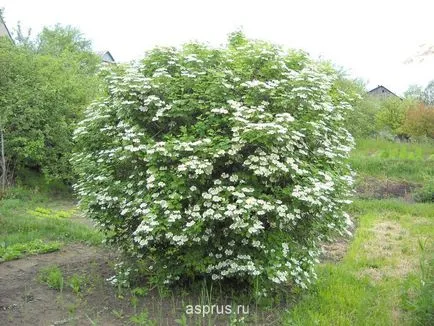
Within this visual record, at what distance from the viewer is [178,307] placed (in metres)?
4.31

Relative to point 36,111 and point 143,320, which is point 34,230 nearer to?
point 143,320

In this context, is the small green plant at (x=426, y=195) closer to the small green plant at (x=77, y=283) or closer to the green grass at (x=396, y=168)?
the green grass at (x=396, y=168)

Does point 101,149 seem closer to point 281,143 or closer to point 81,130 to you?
point 81,130

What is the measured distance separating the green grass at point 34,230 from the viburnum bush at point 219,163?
5.79 ft

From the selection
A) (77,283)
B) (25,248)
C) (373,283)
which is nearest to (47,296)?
(77,283)

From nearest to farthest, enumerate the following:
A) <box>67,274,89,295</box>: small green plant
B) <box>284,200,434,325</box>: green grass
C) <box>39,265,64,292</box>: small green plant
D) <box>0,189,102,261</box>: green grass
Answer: <box>284,200,434,325</box>: green grass → <box>67,274,89,295</box>: small green plant → <box>39,265,64,292</box>: small green plant → <box>0,189,102,261</box>: green grass

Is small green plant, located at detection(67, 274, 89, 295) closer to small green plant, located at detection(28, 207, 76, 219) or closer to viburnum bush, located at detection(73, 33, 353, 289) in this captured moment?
viburnum bush, located at detection(73, 33, 353, 289)

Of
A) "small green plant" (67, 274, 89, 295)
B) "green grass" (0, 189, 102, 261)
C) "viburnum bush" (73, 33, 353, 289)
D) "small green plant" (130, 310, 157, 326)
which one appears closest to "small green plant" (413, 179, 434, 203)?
"viburnum bush" (73, 33, 353, 289)

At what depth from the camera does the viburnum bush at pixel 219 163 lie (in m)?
4.09

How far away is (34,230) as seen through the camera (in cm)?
750

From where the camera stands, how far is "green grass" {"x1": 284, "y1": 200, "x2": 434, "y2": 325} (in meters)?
3.97

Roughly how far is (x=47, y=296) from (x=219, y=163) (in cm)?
222

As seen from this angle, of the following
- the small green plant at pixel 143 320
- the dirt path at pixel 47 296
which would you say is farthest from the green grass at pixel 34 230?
the small green plant at pixel 143 320

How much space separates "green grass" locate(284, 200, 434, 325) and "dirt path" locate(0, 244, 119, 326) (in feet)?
6.11
